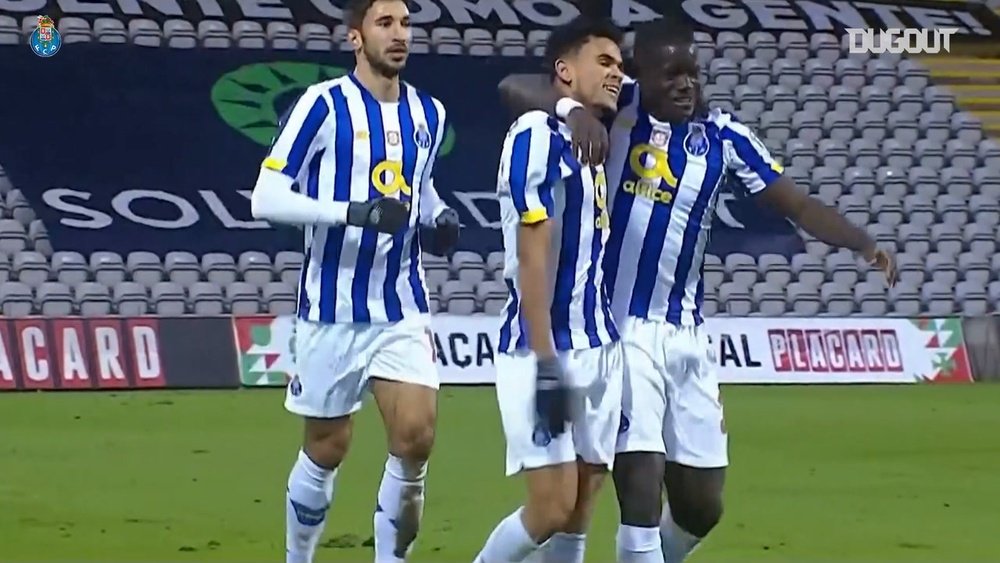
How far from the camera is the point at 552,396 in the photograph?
4.85 metres

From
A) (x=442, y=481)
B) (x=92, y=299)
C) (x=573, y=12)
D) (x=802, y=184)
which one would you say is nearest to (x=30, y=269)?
(x=92, y=299)

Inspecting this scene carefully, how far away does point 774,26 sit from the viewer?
72.8 ft

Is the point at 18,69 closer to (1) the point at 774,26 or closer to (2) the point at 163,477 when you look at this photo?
(1) the point at 774,26

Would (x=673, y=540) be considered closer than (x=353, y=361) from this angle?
Yes

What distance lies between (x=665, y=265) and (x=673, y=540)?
3.03ft

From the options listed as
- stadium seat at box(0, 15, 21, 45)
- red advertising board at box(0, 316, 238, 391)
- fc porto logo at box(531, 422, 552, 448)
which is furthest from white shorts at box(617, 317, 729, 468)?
stadium seat at box(0, 15, 21, 45)

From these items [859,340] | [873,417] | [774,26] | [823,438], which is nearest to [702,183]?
[823,438]

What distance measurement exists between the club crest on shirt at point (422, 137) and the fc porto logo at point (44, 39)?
1441cm

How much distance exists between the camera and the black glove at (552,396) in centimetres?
485

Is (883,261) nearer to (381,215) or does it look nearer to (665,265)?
(665,265)

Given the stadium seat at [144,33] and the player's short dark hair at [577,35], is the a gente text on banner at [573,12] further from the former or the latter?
the player's short dark hair at [577,35]

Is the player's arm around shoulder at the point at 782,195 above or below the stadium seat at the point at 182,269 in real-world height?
above

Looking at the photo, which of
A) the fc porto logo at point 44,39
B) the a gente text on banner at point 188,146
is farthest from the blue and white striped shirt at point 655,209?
the fc porto logo at point 44,39

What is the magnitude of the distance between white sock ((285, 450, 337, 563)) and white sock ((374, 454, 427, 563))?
20 cm
